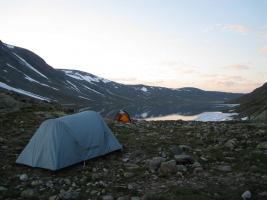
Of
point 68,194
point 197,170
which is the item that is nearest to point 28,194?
point 68,194

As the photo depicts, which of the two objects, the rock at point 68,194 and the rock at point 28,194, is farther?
the rock at point 28,194

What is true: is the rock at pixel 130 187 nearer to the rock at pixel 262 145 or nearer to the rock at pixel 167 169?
the rock at pixel 167 169

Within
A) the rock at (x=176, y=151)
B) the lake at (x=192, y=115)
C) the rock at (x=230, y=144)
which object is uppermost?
the rock at (x=230, y=144)

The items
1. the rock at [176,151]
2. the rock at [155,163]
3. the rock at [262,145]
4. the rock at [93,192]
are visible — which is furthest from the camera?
the rock at [262,145]

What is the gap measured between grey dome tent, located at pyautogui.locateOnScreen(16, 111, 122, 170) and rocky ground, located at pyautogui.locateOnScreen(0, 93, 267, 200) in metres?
0.28

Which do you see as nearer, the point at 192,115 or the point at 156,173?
the point at 156,173

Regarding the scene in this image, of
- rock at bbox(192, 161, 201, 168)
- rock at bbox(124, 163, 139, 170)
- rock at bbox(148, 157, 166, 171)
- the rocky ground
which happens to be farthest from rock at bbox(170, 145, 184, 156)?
rock at bbox(124, 163, 139, 170)

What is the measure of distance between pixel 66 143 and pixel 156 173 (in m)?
3.21

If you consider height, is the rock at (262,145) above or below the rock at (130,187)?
above

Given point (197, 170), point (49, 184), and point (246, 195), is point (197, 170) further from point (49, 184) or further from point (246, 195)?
point (49, 184)

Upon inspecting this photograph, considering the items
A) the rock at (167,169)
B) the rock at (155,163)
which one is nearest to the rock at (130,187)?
the rock at (167,169)

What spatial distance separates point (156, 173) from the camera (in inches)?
468

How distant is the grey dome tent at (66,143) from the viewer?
12719 mm

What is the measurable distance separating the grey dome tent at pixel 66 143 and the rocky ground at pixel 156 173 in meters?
0.28
